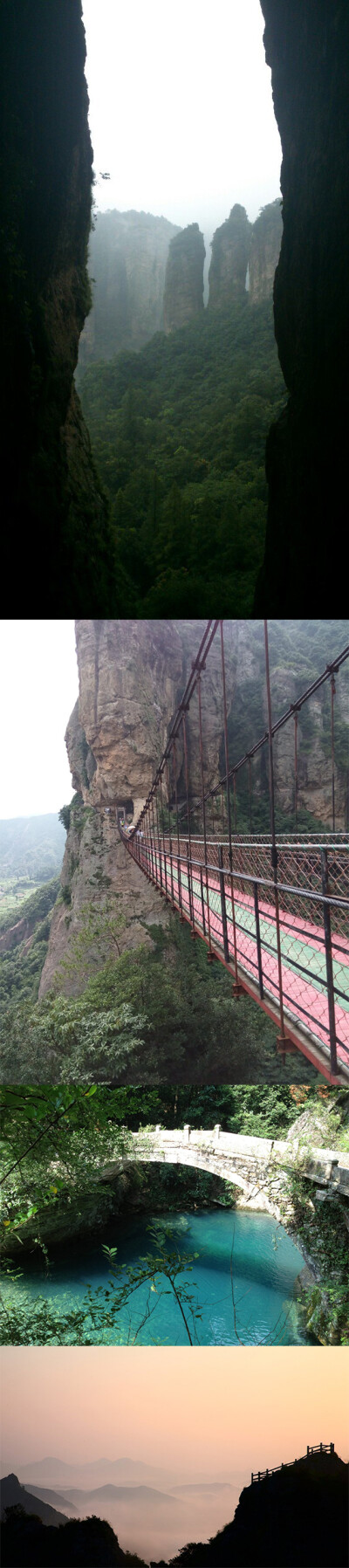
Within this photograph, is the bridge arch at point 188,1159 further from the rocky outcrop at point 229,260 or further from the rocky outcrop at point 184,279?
the rocky outcrop at point 229,260

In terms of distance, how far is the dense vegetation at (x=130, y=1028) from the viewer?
4.22 meters

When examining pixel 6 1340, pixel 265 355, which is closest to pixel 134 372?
pixel 265 355

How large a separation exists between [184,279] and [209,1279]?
6710 mm

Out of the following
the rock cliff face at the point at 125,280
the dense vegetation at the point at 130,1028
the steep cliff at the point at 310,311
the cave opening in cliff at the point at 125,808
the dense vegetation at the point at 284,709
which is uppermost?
the rock cliff face at the point at 125,280

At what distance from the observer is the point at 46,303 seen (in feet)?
12.3

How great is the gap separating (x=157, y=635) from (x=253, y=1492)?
4.07 meters

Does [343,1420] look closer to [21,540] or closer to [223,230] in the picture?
[21,540]

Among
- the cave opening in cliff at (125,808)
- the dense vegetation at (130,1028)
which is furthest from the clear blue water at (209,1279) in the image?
the cave opening in cliff at (125,808)

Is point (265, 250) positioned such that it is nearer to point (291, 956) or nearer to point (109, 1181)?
point (291, 956)

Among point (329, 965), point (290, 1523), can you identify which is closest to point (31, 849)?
point (329, 965)

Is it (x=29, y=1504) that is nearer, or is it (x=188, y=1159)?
(x=29, y=1504)

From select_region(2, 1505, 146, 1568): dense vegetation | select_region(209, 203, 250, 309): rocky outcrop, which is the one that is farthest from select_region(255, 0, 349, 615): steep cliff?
select_region(2, 1505, 146, 1568): dense vegetation

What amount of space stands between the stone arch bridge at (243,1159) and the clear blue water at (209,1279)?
0.27 metres

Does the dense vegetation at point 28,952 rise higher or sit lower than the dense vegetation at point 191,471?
lower
